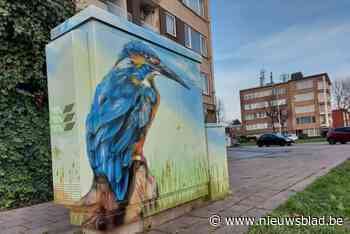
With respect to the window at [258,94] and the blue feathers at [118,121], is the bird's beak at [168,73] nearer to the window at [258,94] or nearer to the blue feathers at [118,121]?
the blue feathers at [118,121]

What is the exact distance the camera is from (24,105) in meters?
6.32

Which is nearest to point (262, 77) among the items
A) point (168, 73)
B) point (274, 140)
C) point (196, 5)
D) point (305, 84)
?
point (305, 84)

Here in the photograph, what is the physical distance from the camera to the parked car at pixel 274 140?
94.5ft

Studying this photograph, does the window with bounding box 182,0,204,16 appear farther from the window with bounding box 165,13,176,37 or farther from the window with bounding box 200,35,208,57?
the window with bounding box 165,13,176,37

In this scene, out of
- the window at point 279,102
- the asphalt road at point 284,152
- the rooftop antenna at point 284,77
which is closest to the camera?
the asphalt road at point 284,152

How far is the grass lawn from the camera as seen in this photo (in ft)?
11.0

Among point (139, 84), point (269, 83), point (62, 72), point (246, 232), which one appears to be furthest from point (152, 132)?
point (269, 83)

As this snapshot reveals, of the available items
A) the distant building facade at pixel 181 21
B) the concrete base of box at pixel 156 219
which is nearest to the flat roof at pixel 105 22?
the concrete base of box at pixel 156 219

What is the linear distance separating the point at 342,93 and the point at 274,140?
33144mm

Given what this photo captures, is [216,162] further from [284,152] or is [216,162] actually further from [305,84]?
[305,84]

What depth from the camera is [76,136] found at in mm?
3090

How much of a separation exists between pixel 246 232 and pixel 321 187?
11.9 ft

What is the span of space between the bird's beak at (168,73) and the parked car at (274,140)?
27.2 meters

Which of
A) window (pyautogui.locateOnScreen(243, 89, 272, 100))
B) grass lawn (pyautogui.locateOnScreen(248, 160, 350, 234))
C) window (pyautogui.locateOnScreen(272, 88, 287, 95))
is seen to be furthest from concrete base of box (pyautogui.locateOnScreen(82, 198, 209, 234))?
window (pyautogui.locateOnScreen(243, 89, 272, 100))
